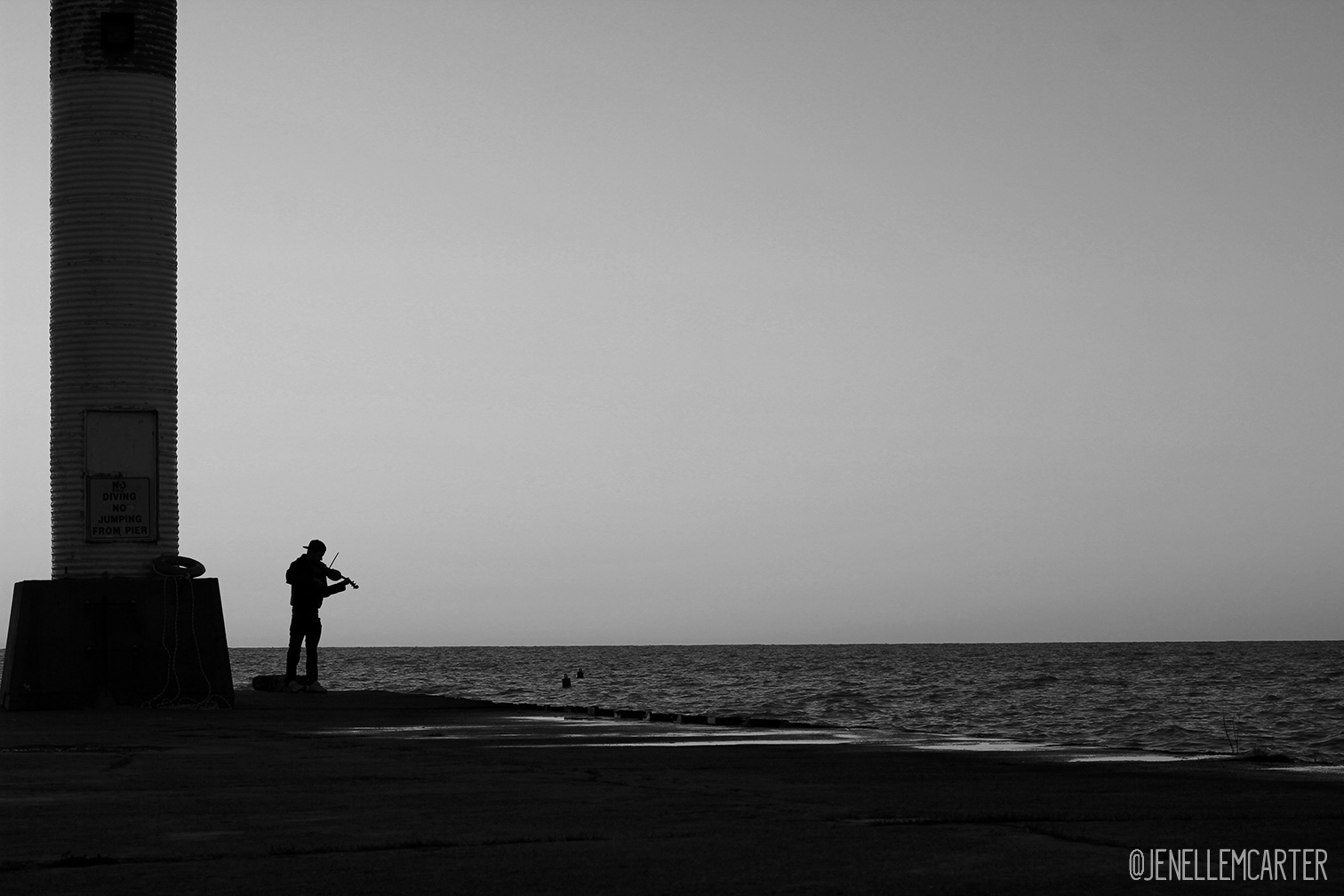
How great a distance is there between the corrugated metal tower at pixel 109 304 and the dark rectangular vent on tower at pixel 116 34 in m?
0.01

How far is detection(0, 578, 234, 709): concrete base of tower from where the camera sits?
1692 cm

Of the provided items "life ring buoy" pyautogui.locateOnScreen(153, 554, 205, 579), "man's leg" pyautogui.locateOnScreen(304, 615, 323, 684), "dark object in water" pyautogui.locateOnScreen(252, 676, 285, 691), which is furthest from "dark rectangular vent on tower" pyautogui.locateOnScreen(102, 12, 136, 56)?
"dark object in water" pyautogui.locateOnScreen(252, 676, 285, 691)

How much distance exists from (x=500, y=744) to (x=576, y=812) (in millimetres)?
4384

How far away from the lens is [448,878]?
16.4 ft

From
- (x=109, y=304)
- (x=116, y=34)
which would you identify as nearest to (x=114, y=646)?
(x=109, y=304)

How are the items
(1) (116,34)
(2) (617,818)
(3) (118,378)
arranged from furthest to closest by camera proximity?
(1) (116,34) < (3) (118,378) < (2) (617,818)

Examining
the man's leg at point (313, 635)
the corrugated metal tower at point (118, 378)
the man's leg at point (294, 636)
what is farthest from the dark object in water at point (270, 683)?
the corrugated metal tower at point (118, 378)

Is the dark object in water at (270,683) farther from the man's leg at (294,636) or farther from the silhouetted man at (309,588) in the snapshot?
the silhouetted man at (309,588)

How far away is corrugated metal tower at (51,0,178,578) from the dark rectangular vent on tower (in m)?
0.01

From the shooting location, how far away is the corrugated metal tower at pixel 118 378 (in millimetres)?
17250

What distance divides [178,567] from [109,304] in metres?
2.87

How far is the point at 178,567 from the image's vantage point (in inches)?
692

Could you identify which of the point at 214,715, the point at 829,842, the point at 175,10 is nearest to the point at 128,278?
the point at 175,10

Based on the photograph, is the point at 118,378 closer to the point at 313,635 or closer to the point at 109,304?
the point at 109,304
